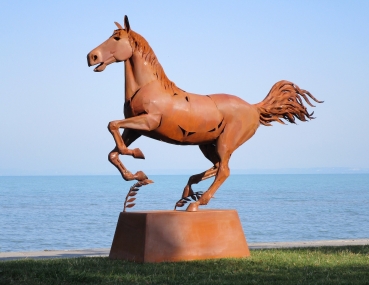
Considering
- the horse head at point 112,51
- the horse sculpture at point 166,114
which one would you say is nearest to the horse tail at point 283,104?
the horse sculpture at point 166,114

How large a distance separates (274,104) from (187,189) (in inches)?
72.7

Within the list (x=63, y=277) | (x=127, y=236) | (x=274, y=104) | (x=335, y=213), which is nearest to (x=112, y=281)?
(x=63, y=277)

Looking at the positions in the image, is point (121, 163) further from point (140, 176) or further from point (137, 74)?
point (137, 74)

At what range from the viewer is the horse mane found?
30.8 ft

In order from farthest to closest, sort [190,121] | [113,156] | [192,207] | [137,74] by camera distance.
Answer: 1. [192,207]
2. [190,121]
3. [137,74]
4. [113,156]

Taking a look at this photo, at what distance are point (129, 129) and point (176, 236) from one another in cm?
157

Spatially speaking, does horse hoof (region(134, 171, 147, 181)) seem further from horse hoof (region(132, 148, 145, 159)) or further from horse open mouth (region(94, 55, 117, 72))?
horse open mouth (region(94, 55, 117, 72))

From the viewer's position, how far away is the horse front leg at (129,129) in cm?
899

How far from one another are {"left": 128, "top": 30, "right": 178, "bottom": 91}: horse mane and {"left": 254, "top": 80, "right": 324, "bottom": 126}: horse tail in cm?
165

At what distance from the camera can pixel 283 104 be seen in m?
10.6

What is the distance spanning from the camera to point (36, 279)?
769 cm

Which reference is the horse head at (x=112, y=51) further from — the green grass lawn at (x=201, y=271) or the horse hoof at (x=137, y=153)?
the green grass lawn at (x=201, y=271)

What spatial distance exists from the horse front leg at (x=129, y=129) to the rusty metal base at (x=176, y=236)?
569 millimetres

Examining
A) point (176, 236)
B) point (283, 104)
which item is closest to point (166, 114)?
point (176, 236)
